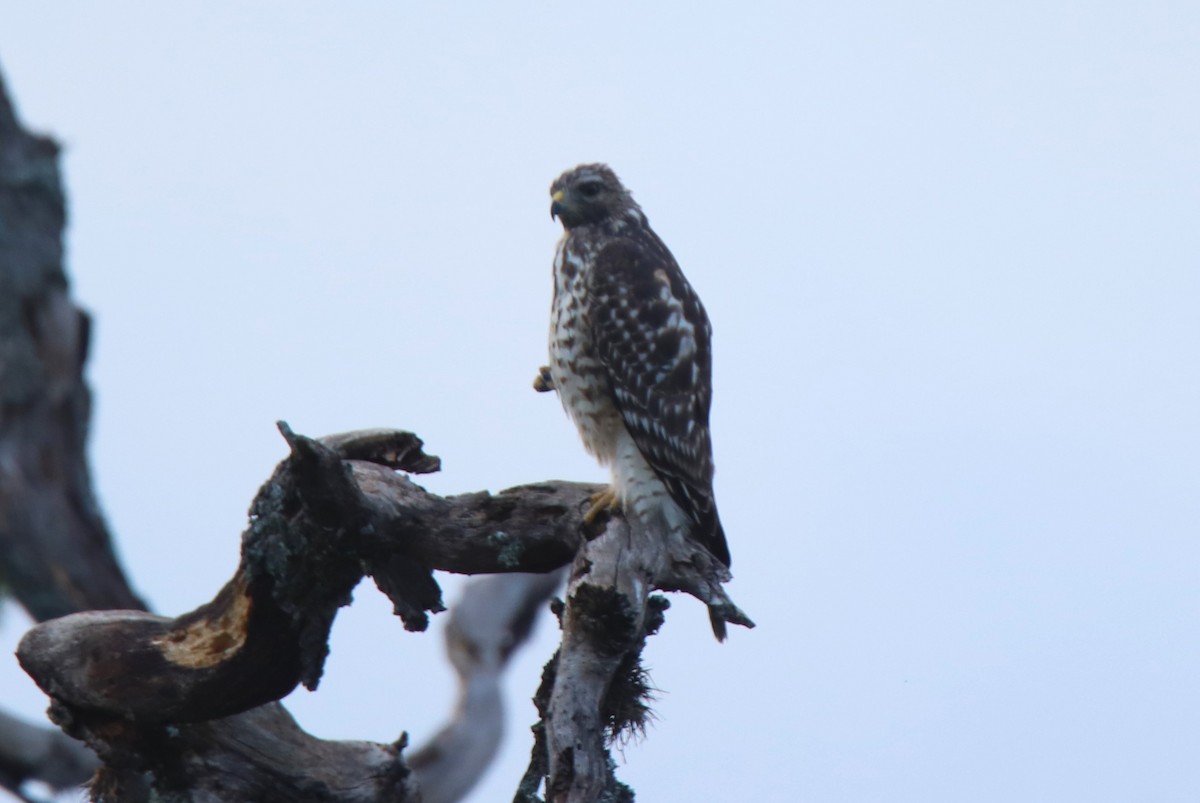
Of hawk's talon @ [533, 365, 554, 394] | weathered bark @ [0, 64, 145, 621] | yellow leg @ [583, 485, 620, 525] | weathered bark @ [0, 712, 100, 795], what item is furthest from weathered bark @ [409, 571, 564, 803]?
yellow leg @ [583, 485, 620, 525]

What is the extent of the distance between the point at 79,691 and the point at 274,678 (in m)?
0.64

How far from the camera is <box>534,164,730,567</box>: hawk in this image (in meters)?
5.28

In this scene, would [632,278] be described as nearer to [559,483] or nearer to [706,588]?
[559,483]

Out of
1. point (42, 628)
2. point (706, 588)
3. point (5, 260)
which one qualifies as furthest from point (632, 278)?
point (5, 260)

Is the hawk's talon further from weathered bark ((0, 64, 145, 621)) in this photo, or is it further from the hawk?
weathered bark ((0, 64, 145, 621))

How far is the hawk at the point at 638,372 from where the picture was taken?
208 inches

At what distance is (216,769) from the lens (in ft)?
16.0

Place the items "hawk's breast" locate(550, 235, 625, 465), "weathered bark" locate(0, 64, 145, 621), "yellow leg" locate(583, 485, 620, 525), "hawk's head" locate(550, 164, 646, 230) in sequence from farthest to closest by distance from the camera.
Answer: "weathered bark" locate(0, 64, 145, 621)
"hawk's head" locate(550, 164, 646, 230)
"hawk's breast" locate(550, 235, 625, 465)
"yellow leg" locate(583, 485, 620, 525)

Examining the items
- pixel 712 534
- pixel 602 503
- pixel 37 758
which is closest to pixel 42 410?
pixel 37 758

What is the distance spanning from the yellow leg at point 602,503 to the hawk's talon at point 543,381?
106cm

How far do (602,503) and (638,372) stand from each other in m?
0.86

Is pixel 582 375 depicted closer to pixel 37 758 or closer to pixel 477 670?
pixel 37 758

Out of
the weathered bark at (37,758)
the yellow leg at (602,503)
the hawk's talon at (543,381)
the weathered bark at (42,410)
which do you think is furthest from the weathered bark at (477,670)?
the yellow leg at (602,503)

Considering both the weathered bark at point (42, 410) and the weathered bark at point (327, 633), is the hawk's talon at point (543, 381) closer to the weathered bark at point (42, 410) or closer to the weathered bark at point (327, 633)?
the weathered bark at point (327, 633)
